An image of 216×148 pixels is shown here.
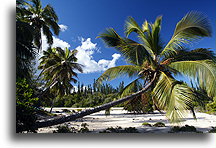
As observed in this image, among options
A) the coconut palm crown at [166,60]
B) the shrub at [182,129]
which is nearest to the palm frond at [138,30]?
the coconut palm crown at [166,60]

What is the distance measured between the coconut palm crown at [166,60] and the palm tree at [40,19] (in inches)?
52.3

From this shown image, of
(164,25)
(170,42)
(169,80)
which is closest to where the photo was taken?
(169,80)

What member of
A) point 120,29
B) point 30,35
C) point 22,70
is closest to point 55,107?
point 22,70

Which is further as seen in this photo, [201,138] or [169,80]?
[201,138]

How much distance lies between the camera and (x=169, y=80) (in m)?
1.92

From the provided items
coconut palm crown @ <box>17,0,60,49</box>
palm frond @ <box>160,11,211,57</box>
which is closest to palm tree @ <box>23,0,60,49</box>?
coconut palm crown @ <box>17,0,60,49</box>

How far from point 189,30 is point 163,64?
27.2 inches

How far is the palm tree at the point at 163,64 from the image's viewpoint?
1.80 metres

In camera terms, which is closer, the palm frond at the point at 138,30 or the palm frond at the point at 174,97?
the palm frond at the point at 174,97

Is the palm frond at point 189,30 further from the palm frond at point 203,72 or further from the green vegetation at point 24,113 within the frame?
the green vegetation at point 24,113

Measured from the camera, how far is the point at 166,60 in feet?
7.45

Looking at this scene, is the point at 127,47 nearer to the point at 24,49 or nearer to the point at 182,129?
the point at 182,129
